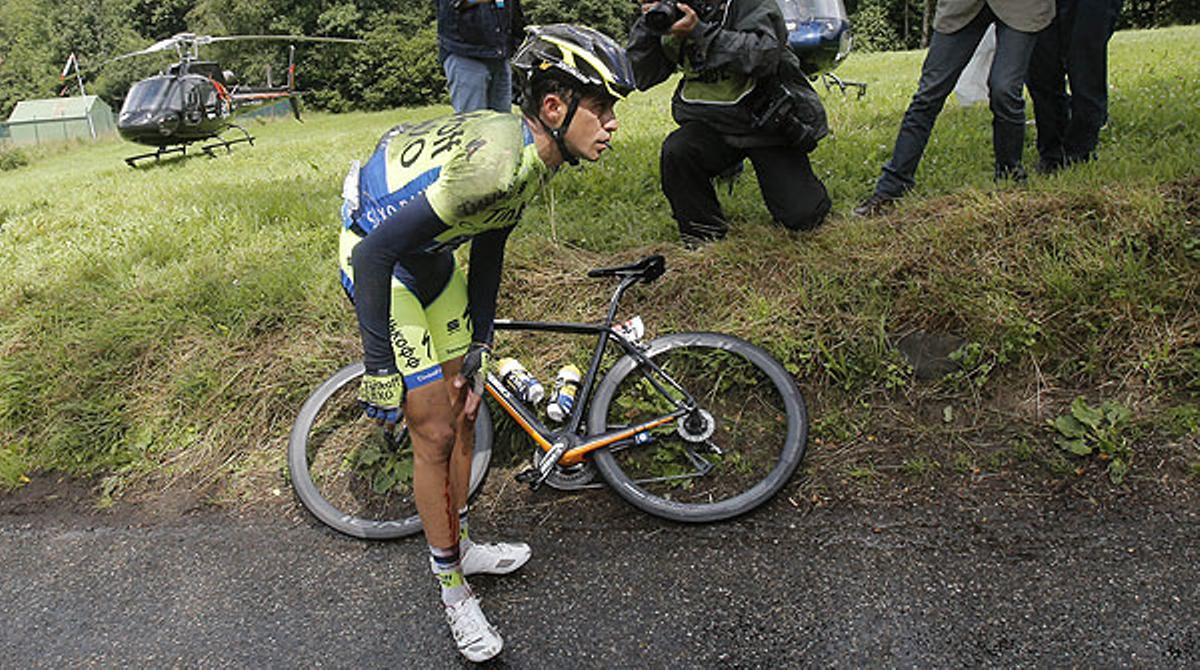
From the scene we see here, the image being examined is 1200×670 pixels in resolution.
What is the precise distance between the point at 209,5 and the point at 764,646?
222 feet

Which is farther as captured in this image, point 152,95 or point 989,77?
point 152,95

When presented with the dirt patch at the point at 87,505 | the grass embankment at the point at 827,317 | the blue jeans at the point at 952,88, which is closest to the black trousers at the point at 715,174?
the grass embankment at the point at 827,317

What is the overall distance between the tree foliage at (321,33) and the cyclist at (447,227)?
25.3 meters

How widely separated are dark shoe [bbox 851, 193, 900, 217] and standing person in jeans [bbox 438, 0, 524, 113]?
8.61 ft

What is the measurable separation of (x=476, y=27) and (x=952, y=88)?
3.17 metres

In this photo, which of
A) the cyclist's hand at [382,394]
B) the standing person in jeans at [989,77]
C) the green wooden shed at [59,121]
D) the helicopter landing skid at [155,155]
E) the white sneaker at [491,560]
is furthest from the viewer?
the green wooden shed at [59,121]

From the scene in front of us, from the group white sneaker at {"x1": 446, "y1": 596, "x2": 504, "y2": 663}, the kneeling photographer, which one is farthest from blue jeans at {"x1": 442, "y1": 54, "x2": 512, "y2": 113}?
white sneaker at {"x1": 446, "y1": 596, "x2": 504, "y2": 663}

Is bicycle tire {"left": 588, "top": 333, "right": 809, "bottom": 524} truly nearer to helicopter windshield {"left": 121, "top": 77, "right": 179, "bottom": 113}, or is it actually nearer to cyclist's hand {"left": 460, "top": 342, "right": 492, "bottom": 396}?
cyclist's hand {"left": 460, "top": 342, "right": 492, "bottom": 396}

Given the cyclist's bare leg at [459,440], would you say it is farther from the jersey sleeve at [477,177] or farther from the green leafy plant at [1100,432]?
the green leafy plant at [1100,432]

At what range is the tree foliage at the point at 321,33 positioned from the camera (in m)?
39.9

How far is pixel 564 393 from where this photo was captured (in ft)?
11.8

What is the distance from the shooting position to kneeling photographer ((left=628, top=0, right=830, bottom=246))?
→ 4.14m

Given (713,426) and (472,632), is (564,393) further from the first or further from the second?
(472,632)

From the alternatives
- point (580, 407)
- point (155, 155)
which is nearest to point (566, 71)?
point (580, 407)
